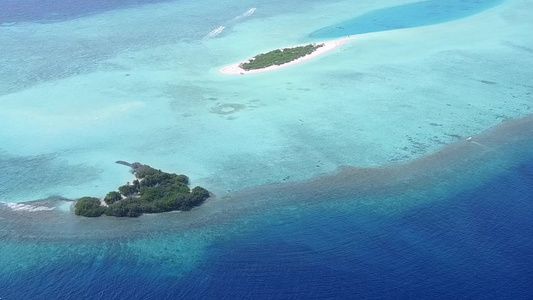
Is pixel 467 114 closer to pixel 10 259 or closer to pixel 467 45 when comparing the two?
pixel 467 45

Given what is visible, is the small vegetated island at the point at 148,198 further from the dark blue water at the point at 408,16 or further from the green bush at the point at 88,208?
the dark blue water at the point at 408,16

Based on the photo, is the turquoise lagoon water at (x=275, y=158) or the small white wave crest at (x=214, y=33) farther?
the small white wave crest at (x=214, y=33)

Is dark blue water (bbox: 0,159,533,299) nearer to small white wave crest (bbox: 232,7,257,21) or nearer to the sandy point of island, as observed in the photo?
the sandy point of island

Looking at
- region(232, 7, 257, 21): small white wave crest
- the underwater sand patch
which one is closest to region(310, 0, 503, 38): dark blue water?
region(232, 7, 257, 21): small white wave crest

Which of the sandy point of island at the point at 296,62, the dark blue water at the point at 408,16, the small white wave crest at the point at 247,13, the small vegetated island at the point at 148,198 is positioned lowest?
the small vegetated island at the point at 148,198

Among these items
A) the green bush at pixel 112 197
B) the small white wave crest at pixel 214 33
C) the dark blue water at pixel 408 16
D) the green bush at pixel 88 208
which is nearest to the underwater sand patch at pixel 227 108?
the green bush at pixel 112 197

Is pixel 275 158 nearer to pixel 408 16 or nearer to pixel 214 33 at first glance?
pixel 214 33
